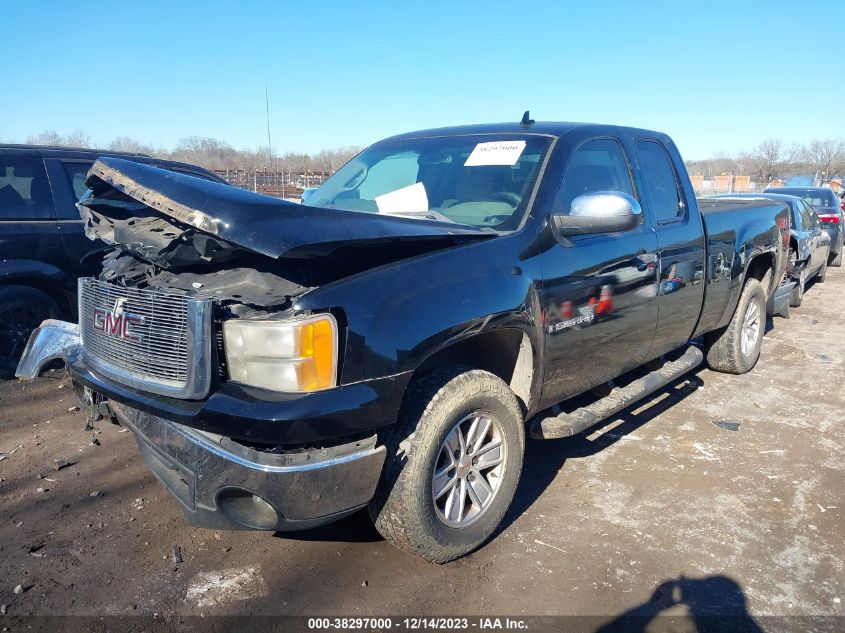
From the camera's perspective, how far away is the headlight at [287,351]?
2.27m

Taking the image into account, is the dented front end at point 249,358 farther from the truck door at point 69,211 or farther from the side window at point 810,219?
the side window at point 810,219

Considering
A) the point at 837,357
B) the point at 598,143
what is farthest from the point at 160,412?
the point at 837,357

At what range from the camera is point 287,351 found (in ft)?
7.46

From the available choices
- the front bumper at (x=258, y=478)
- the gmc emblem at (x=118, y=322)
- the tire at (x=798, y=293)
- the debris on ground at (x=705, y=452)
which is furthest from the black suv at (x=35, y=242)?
the tire at (x=798, y=293)

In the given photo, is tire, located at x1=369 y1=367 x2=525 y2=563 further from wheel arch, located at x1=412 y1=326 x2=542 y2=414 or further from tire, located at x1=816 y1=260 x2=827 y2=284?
tire, located at x1=816 y1=260 x2=827 y2=284

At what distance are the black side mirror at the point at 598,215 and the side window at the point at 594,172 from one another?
15 centimetres

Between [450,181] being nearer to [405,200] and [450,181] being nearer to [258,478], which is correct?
[405,200]

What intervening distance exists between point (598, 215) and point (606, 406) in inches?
48.1

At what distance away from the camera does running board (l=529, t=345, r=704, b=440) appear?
3473 mm

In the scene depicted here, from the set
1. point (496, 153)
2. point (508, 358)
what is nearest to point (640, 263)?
point (496, 153)

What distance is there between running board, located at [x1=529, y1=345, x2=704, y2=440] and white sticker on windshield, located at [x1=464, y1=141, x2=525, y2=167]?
145cm

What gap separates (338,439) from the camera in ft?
7.88

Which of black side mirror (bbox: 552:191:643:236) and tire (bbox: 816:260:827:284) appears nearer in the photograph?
black side mirror (bbox: 552:191:643:236)

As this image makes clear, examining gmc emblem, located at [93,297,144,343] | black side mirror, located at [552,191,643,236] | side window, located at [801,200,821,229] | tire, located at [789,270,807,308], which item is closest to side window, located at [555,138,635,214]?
black side mirror, located at [552,191,643,236]
